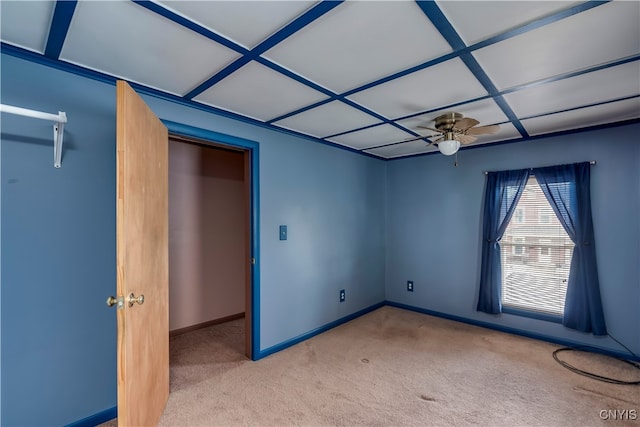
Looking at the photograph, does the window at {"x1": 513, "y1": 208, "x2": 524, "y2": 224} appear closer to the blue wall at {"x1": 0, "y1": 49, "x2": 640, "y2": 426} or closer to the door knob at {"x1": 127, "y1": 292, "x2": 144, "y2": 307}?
the blue wall at {"x1": 0, "y1": 49, "x2": 640, "y2": 426}

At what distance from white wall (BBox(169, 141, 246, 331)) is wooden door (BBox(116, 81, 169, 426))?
1397 mm

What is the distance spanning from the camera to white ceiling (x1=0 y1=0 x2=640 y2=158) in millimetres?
1284

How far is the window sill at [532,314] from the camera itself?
10.3 feet

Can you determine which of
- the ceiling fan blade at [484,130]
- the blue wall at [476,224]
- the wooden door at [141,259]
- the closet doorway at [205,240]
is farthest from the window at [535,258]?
the wooden door at [141,259]

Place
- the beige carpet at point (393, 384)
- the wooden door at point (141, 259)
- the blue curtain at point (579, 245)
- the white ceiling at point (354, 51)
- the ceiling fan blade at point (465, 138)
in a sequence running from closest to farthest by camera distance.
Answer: the white ceiling at point (354, 51), the wooden door at point (141, 259), the beige carpet at point (393, 384), the ceiling fan blade at point (465, 138), the blue curtain at point (579, 245)

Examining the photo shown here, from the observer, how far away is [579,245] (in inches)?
116

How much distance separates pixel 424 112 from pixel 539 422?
233 centimetres

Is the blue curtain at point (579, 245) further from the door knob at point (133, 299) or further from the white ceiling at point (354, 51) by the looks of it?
the door knob at point (133, 299)

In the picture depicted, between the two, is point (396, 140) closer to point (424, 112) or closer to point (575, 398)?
point (424, 112)

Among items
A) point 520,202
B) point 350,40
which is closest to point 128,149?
point 350,40

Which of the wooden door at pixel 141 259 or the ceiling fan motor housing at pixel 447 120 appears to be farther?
the ceiling fan motor housing at pixel 447 120

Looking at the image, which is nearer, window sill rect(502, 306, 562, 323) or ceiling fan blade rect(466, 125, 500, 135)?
ceiling fan blade rect(466, 125, 500, 135)

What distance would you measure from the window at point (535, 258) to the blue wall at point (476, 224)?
0.73 feet

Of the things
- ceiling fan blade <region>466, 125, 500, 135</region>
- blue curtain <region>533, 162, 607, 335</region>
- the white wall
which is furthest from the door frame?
blue curtain <region>533, 162, 607, 335</region>
